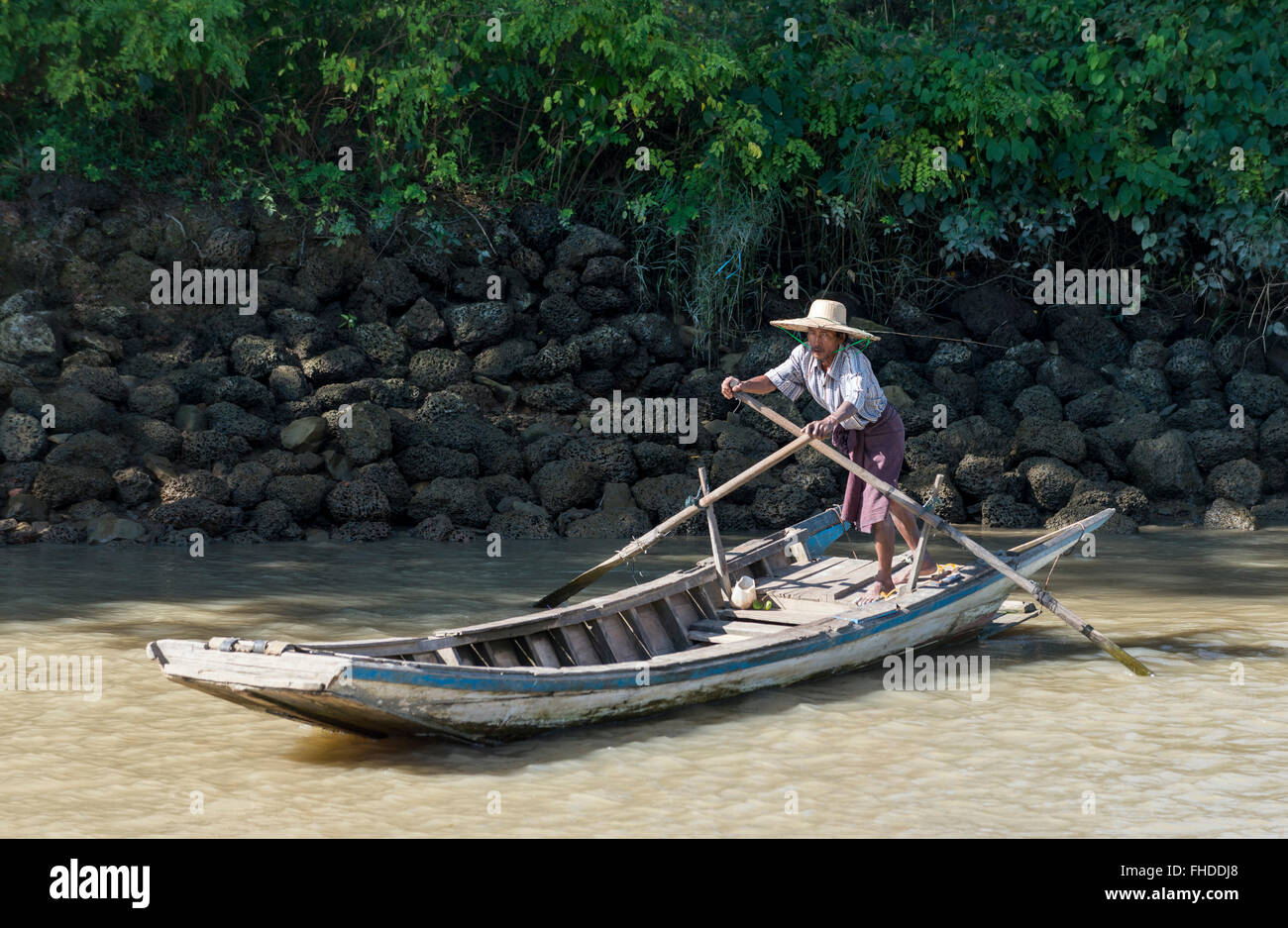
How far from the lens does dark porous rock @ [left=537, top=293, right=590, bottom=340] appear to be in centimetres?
1255

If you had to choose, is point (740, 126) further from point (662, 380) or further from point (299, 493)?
point (299, 493)

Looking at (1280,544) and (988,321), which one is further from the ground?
(988,321)

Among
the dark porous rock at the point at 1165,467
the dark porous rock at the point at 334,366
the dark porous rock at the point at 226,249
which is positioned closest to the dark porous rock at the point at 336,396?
the dark porous rock at the point at 334,366

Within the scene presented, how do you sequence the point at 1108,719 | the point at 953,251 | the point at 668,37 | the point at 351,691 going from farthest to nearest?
the point at 953,251, the point at 668,37, the point at 1108,719, the point at 351,691

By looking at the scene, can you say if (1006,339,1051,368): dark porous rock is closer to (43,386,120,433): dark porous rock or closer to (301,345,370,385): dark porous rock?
(301,345,370,385): dark porous rock

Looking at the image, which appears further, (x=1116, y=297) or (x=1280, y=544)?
(x=1116, y=297)

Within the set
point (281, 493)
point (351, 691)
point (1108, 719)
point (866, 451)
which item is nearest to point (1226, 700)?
point (1108, 719)

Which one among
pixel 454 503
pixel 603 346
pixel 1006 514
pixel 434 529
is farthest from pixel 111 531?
pixel 1006 514

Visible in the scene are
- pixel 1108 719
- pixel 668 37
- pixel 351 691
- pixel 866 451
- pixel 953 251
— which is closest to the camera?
pixel 351 691

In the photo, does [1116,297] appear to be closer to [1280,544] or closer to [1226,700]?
[1280,544]

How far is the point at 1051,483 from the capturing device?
36.5 feet

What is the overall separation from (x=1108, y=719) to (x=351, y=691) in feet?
10.9

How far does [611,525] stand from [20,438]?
4.57m

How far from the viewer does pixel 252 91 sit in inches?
526
